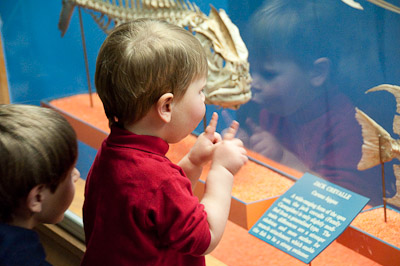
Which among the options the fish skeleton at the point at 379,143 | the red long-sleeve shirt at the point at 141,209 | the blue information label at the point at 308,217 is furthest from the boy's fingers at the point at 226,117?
the red long-sleeve shirt at the point at 141,209

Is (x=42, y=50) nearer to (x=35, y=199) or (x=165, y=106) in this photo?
(x=35, y=199)

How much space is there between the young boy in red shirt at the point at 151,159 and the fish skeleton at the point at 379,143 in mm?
547

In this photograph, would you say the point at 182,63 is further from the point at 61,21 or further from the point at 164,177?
the point at 61,21

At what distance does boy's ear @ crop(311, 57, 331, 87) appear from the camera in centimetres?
179

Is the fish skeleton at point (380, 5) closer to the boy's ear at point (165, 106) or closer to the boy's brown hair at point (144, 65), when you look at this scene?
the boy's brown hair at point (144, 65)

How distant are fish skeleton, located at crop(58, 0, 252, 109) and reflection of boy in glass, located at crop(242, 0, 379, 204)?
69mm

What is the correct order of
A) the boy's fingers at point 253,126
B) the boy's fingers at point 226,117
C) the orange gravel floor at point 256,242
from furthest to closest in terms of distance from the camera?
the boy's fingers at point 226,117
the boy's fingers at point 253,126
the orange gravel floor at point 256,242

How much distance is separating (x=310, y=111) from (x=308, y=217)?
1.24 feet

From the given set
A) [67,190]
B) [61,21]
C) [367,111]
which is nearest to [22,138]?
[67,190]

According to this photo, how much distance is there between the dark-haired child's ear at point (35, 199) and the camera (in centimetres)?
130

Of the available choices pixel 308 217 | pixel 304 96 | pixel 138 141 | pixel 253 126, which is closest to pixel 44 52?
pixel 253 126

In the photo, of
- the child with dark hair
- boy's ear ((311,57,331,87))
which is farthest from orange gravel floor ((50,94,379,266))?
the child with dark hair

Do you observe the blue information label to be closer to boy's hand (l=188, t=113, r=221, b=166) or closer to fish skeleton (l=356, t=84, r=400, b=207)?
fish skeleton (l=356, t=84, r=400, b=207)

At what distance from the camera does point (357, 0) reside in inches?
64.2
